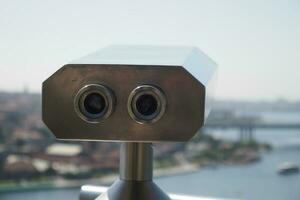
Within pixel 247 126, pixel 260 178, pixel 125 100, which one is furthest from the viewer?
pixel 260 178

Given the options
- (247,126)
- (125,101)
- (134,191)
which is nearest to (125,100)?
(125,101)

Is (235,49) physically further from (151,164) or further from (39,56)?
(151,164)

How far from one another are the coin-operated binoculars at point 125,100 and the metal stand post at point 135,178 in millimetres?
128

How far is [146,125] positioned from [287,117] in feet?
4.01

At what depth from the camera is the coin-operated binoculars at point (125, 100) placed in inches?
19.6

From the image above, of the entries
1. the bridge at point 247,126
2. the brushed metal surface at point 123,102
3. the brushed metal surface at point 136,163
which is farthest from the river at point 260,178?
the brushed metal surface at point 123,102

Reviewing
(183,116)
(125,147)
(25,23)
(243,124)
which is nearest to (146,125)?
(183,116)

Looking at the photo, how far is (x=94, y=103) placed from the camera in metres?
0.53

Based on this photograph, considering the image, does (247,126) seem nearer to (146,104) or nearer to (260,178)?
(260,178)

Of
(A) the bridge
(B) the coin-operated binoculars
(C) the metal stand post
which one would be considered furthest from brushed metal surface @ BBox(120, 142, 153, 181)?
(A) the bridge

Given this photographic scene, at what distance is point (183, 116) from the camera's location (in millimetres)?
495

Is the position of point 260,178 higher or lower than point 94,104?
lower

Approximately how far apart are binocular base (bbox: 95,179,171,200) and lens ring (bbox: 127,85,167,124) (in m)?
0.16

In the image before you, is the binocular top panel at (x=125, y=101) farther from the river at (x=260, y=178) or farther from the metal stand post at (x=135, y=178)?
the river at (x=260, y=178)
